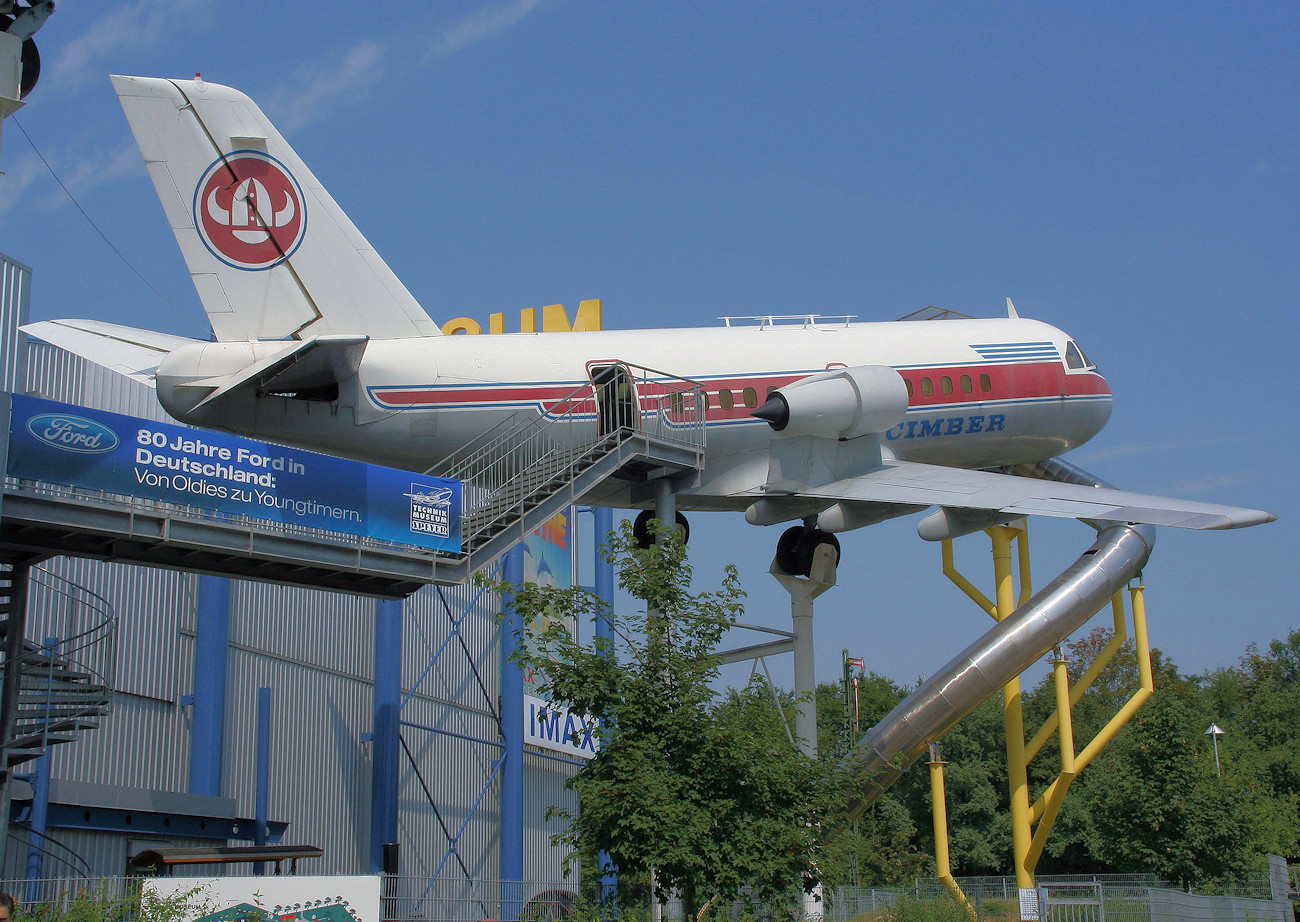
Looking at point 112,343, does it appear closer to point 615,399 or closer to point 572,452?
point 572,452

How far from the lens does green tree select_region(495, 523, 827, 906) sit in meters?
15.0

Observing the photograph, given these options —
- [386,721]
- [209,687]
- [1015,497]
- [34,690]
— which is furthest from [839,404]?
[386,721]

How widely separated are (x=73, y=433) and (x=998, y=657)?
749 inches

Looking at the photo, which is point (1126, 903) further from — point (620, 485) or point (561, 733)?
point (561, 733)

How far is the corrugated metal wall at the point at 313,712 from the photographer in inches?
1006

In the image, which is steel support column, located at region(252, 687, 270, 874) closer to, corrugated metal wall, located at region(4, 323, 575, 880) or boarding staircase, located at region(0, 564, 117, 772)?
corrugated metal wall, located at region(4, 323, 575, 880)

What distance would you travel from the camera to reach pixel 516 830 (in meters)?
37.4

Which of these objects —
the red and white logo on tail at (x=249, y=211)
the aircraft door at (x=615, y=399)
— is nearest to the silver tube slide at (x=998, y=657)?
the aircraft door at (x=615, y=399)

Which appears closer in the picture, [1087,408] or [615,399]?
[615,399]

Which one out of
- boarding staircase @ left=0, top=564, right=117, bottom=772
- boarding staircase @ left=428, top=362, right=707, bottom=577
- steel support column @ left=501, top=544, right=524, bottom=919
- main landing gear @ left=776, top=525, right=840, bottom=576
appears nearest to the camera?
boarding staircase @ left=0, top=564, right=117, bottom=772

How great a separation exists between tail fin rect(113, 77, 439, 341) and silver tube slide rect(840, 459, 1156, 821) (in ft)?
42.3

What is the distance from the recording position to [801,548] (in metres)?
26.6

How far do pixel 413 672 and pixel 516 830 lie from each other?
558cm

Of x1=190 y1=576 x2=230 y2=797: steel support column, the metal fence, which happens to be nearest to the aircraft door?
the metal fence
